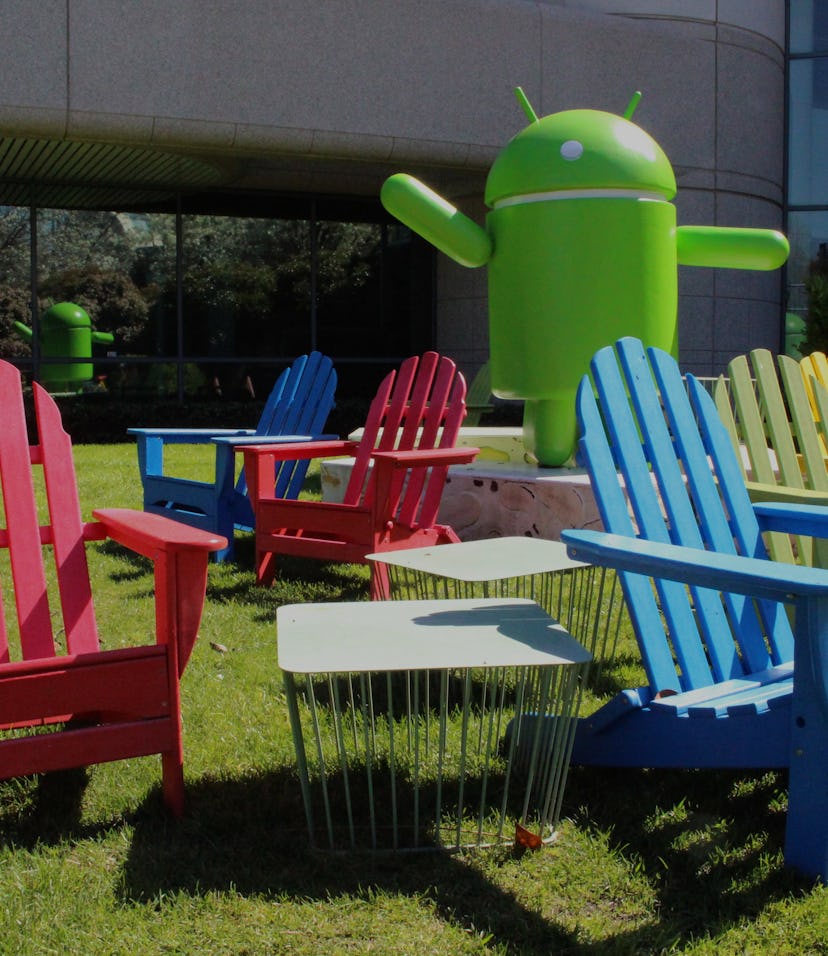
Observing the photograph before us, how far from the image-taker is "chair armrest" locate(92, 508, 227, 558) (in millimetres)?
2291

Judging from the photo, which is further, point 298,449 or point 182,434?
point 182,434

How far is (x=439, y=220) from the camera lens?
5.65 m

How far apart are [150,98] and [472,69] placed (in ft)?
11.5

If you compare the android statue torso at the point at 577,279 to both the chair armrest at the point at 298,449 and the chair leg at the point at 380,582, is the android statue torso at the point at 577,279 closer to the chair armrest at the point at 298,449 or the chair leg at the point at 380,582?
the chair armrest at the point at 298,449

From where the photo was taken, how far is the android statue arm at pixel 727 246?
5.76 metres

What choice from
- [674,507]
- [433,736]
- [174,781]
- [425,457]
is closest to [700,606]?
[674,507]

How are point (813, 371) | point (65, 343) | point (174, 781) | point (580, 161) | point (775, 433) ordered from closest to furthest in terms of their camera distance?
point (174, 781), point (775, 433), point (813, 371), point (580, 161), point (65, 343)

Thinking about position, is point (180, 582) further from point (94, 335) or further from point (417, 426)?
point (94, 335)

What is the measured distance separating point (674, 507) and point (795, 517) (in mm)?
288

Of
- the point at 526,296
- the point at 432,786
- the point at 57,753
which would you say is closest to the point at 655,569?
the point at 432,786

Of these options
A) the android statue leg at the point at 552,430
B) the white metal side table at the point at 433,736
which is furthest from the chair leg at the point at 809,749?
the android statue leg at the point at 552,430

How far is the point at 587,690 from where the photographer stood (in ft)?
10.7

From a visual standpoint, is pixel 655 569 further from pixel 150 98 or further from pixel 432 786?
pixel 150 98

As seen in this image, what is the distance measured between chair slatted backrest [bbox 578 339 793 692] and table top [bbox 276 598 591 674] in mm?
284
